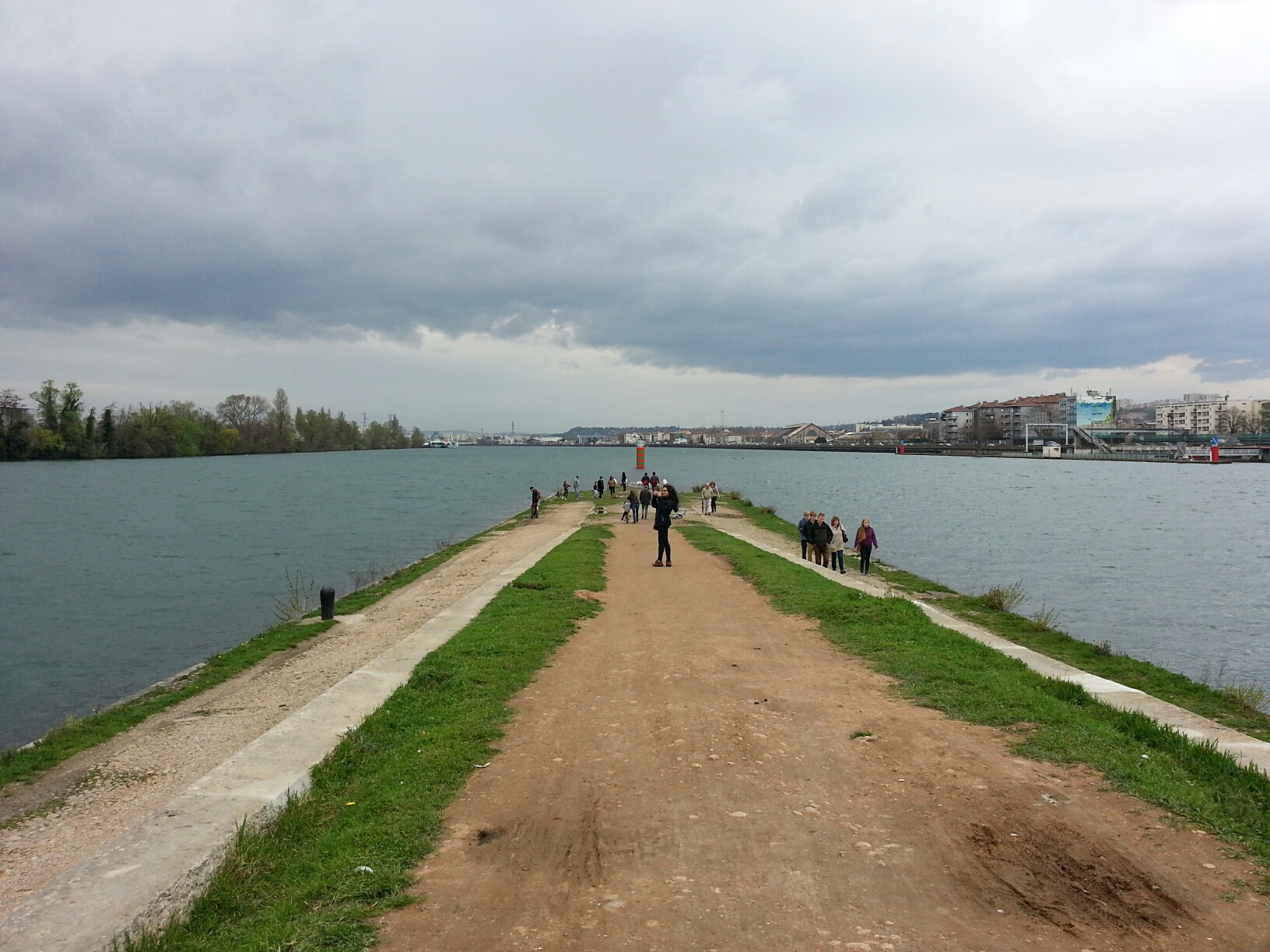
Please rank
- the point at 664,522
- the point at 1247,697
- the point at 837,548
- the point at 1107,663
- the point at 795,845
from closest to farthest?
the point at 795,845 < the point at 1247,697 < the point at 1107,663 < the point at 664,522 < the point at 837,548

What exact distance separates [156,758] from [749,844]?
7.57 metres

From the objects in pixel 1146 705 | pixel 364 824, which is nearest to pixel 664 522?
pixel 1146 705

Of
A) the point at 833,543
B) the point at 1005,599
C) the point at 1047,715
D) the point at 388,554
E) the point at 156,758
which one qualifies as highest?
the point at 1047,715

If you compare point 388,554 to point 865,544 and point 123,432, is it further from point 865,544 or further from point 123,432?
point 123,432

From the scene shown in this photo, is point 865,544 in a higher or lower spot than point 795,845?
lower

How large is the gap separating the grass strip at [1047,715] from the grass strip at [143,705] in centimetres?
975

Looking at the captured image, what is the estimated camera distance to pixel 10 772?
9.83 metres

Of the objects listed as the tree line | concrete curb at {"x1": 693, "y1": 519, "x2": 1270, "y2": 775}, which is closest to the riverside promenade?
concrete curb at {"x1": 693, "y1": 519, "x2": 1270, "y2": 775}

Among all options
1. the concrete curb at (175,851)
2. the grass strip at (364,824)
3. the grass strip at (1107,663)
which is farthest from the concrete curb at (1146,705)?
the concrete curb at (175,851)

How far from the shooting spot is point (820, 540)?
959 inches

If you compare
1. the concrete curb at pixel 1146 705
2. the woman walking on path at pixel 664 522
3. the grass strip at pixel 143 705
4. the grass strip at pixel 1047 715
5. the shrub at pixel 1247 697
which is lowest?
the shrub at pixel 1247 697

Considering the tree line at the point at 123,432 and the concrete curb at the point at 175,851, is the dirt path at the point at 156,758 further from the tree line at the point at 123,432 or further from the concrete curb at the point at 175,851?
the tree line at the point at 123,432

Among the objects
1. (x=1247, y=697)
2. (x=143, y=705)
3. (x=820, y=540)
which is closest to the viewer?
(x=143, y=705)

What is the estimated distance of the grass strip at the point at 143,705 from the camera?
10.3 m
